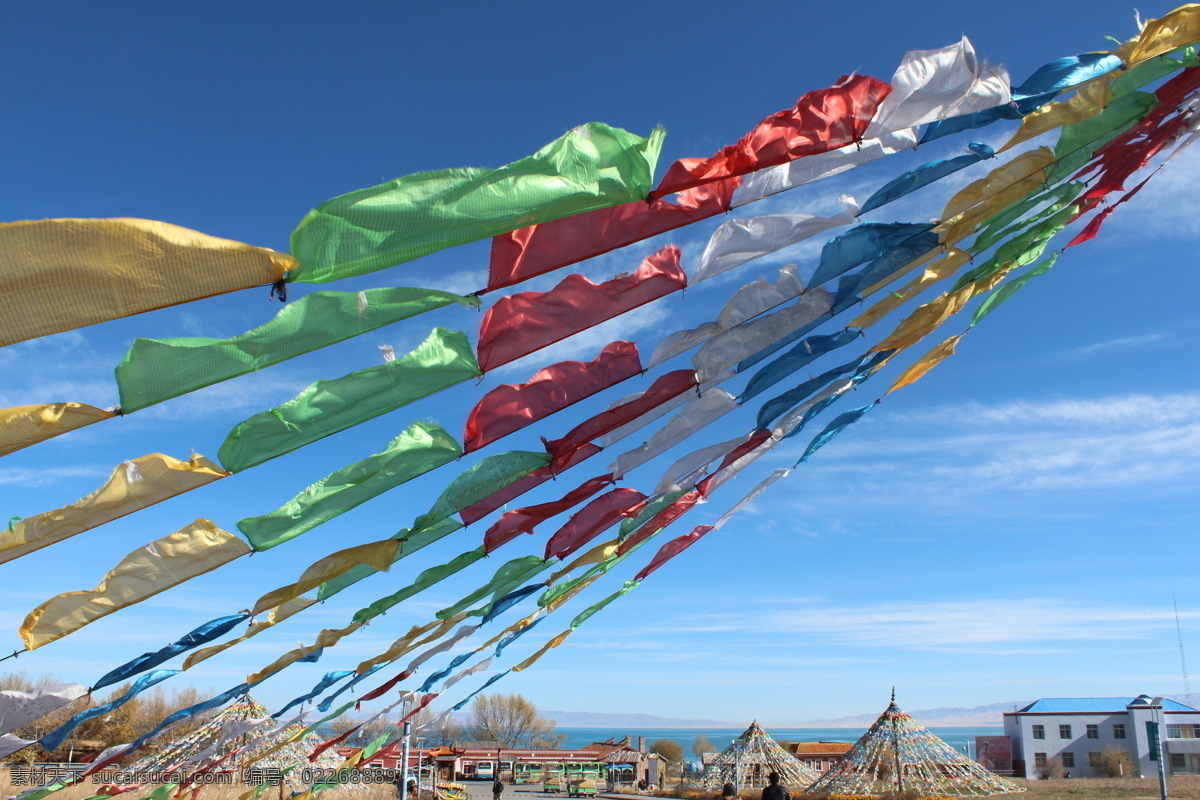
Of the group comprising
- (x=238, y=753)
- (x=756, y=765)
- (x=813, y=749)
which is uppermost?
(x=238, y=753)

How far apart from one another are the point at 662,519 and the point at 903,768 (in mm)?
27528

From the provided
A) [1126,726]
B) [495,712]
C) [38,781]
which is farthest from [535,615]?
[495,712]

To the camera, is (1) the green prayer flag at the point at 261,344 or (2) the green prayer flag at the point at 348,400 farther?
(2) the green prayer flag at the point at 348,400

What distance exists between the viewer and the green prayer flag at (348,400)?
14.3ft

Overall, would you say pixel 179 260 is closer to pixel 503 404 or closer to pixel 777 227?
pixel 503 404

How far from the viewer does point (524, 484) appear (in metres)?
6.59

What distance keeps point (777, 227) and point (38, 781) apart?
3434 centimetres

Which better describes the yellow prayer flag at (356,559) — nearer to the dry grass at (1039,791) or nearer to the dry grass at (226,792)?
the dry grass at (226,792)

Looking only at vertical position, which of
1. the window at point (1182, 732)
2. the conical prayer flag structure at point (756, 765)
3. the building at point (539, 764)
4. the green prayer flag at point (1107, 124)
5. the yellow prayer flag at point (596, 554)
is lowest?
the building at point (539, 764)

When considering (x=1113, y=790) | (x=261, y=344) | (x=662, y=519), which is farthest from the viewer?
(x=1113, y=790)

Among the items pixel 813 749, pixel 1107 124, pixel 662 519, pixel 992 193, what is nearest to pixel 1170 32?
pixel 1107 124

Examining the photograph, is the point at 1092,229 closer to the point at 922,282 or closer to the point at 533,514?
the point at 922,282

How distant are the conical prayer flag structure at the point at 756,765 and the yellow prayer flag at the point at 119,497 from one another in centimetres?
3632

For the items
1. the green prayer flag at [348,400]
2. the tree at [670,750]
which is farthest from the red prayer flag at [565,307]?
the tree at [670,750]
